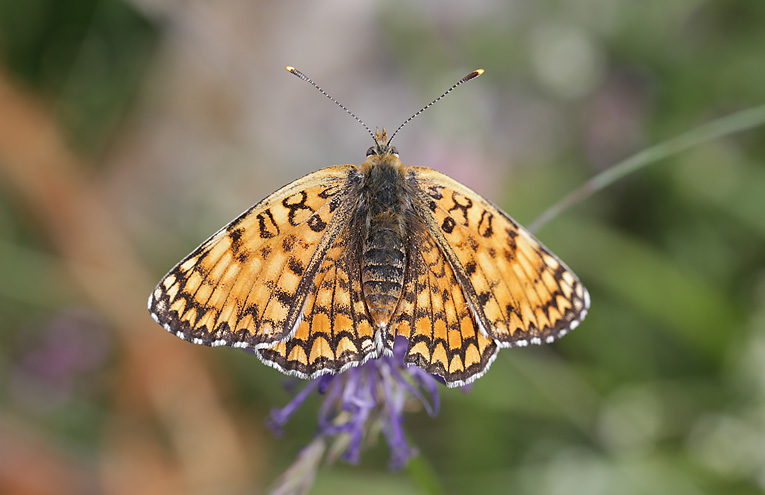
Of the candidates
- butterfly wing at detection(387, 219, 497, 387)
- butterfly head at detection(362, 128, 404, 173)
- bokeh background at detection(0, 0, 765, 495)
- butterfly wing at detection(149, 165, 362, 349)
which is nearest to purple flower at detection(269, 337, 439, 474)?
butterfly wing at detection(387, 219, 497, 387)

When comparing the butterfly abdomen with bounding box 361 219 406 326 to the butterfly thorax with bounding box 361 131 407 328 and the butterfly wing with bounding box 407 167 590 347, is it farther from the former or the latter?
the butterfly wing with bounding box 407 167 590 347

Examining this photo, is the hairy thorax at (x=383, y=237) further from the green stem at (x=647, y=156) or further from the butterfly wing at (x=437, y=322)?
the green stem at (x=647, y=156)

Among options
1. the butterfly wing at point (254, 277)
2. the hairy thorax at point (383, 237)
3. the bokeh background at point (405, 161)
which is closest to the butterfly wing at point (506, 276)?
the hairy thorax at point (383, 237)

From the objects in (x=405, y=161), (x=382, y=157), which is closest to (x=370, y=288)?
(x=382, y=157)

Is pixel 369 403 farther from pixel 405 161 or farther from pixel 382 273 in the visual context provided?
pixel 405 161

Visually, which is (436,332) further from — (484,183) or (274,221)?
(484,183)

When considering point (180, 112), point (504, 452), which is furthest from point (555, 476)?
point (180, 112)
